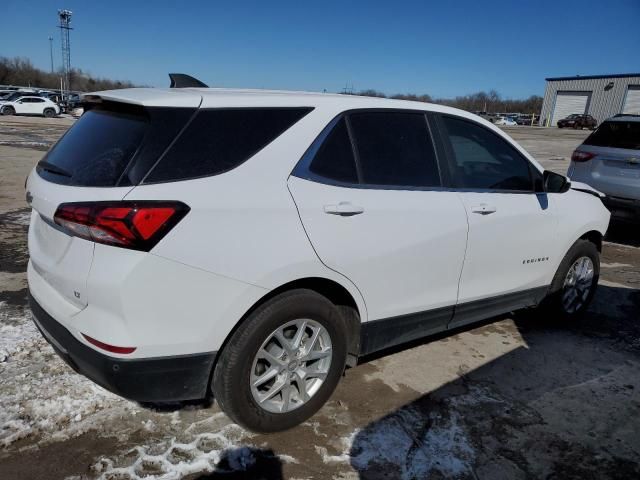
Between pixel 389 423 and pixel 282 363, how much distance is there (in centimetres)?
77

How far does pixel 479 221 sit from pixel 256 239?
5.49ft

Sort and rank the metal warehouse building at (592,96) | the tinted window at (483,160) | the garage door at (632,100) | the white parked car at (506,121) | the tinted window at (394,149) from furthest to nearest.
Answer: the white parked car at (506,121)
the metal warehouse building at (592,96)
the garage door at (632,100)
the tinted window at (483,160)
the tinted window at (394,149)

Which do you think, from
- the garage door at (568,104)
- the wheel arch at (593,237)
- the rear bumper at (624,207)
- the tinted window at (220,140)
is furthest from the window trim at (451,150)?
the garage door at (568,104)

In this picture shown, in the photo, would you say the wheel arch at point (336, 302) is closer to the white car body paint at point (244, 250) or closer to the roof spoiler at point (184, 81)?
the white car body paint at point (244, 250)

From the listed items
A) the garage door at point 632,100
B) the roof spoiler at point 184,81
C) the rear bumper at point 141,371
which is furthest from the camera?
the garage door at point 632,100

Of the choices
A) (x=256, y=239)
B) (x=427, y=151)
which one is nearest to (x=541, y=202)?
(x=427, y=151)

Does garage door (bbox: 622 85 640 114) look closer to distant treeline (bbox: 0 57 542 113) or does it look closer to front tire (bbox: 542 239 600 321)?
distant treeline (bbox: 0 57 542 113)

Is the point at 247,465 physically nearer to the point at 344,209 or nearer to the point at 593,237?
the point at 344,209

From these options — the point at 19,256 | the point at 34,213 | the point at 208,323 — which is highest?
the point at 34,213

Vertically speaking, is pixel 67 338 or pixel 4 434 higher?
pixel 67 338

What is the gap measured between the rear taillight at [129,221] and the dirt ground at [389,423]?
115cm

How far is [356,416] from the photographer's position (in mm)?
3025

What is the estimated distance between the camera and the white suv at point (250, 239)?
2227 millimetres

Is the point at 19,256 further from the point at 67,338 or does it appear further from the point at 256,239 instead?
the point at 256,239
